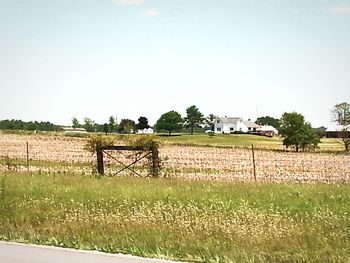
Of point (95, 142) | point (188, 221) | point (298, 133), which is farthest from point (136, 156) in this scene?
point (298, 133)

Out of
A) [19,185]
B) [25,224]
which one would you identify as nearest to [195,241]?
[25,224]

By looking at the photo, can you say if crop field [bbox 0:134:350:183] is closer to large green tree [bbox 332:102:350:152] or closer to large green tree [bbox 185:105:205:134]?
large green tree [bbox 332:102:350:152]

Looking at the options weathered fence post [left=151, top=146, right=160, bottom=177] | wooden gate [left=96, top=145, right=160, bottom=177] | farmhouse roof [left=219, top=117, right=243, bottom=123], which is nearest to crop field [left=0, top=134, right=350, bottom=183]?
weathered fence post [left=151, top=146, right=160, bottom=177]

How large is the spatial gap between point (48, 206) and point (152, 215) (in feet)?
10.3

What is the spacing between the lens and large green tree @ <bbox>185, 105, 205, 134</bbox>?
5748 inches

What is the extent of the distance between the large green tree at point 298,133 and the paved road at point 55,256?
64515mm

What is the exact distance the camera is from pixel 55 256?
8383mm

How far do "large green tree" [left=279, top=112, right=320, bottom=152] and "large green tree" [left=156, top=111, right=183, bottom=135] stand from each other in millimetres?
50880

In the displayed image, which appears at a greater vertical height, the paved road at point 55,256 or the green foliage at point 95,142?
the green foliage at point 95,142

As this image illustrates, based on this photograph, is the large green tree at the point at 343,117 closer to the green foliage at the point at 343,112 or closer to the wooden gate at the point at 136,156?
the green foliage at the point at 343,112

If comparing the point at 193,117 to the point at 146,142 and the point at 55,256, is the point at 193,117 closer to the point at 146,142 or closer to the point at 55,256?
the point at 146,142

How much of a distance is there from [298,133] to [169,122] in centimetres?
5458

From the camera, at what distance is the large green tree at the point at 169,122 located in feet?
399

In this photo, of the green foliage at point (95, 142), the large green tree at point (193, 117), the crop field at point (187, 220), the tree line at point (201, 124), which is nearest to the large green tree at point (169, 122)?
the tree line at point (201, 124)
